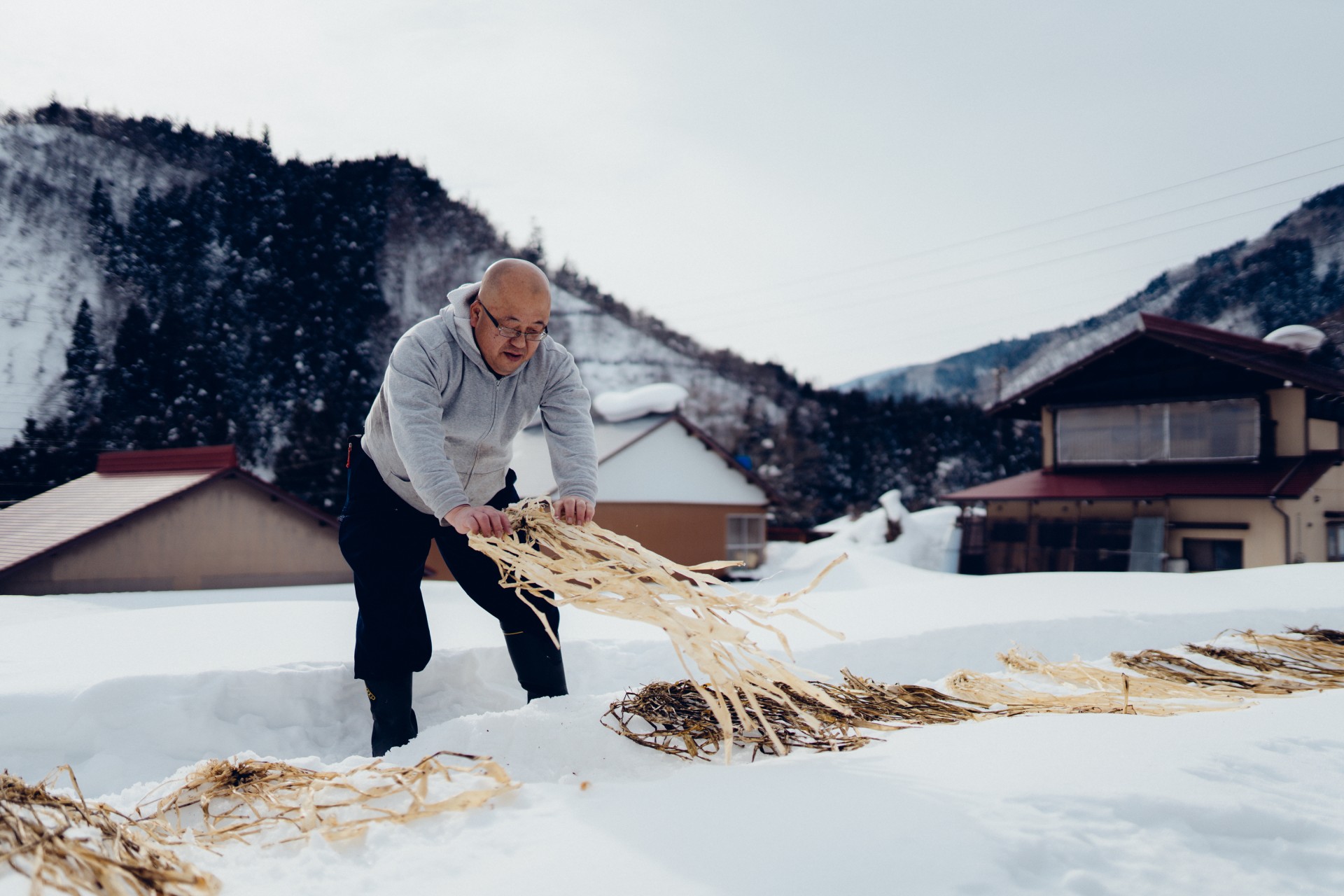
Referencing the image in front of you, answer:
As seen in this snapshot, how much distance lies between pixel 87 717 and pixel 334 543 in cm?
1155

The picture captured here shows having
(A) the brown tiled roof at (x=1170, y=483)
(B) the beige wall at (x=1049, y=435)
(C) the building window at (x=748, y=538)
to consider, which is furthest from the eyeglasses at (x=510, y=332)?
(B) the beige wall at (x=1049, y=435)

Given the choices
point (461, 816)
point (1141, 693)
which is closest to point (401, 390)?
point (461, 816)

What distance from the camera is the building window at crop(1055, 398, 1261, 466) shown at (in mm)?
15867

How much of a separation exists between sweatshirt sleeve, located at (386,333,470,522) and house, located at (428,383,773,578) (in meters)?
14.5

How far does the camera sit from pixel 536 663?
3.07m

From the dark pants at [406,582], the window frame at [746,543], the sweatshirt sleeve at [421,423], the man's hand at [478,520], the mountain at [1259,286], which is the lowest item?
the window frame at [746,543]

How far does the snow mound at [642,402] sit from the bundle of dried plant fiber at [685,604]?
16388 millimetres

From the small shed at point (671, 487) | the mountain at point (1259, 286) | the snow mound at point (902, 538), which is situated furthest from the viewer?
the mountain at point (1259, 286)

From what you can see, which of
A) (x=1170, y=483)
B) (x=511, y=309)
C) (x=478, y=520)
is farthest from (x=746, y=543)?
(x=478, y=520)

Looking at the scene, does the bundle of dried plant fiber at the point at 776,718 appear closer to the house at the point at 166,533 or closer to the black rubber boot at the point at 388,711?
the black rubber boot at the point at 388,711

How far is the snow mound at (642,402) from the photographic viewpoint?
1916 centimetres

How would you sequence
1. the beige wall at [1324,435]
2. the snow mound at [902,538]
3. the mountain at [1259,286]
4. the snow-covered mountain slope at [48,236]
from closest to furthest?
the beige wall at [1324,435] < the snow mound at [902,538] < the snow-covered mountain slope at [48,236] < the mountain at [1259,286]

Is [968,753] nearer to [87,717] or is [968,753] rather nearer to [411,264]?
[87,717]

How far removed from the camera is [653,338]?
42375 millimetres
